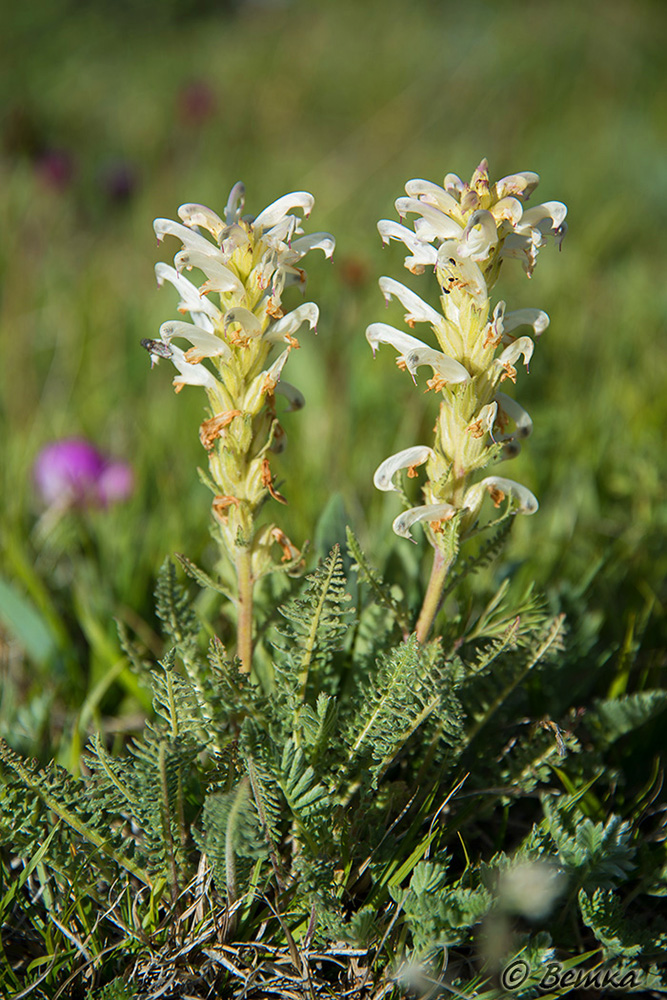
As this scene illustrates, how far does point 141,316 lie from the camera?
4.06 metres

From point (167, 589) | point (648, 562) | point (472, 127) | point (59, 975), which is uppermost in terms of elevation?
point (472, 127)

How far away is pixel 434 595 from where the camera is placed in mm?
1440

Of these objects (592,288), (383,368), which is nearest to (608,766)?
(383,368)

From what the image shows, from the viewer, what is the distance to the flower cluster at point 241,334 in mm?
1278

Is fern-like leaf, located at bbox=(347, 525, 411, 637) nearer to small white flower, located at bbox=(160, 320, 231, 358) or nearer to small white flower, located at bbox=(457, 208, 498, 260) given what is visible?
small white flower, located at bbox=(160, 320, 231, 358)

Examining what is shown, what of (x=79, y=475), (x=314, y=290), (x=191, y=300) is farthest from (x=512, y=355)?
(x=314, y=290)

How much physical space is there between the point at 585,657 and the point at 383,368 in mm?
2120

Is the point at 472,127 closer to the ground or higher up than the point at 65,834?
higher up

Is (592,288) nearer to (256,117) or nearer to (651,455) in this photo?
(651,455)

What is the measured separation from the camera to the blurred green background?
2.27 m

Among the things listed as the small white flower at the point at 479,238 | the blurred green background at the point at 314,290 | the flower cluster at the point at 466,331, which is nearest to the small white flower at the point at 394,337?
the flower cluster at the point at 466,331

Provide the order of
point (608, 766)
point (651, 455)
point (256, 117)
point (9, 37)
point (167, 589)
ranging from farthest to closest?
point (9, 37), point (256, 117), point (651, 455), point (608, 766), point (167, 589)

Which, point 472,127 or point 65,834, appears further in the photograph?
point 472,127

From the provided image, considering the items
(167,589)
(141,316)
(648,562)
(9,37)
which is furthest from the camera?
(9,37)
